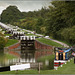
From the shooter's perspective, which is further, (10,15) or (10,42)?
(10,15)

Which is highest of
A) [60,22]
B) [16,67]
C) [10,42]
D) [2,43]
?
[60,22]

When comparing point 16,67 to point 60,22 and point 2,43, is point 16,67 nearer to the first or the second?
point 2,43

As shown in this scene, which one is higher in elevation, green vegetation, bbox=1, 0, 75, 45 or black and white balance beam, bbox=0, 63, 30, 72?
green vegetation, bbox=1, 0, 75, 45

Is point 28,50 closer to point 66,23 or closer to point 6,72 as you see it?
point 66,23

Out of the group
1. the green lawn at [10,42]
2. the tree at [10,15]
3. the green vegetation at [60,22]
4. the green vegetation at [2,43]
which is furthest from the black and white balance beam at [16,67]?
the tree at [10,15]

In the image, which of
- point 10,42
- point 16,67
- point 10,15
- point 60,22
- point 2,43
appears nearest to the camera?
point 16,67

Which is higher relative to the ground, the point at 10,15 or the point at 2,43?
the point at 10,15

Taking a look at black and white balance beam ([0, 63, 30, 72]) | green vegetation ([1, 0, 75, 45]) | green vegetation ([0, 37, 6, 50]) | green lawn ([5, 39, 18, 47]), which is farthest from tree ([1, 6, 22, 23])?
black and white balance beam ([0, 63, 30, 72])

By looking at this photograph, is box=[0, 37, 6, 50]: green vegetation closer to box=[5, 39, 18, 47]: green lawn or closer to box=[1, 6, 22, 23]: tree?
box=[5, 39, 18, 47]: green lawn

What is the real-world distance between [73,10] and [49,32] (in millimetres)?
19240

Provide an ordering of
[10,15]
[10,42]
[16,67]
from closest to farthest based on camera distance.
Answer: [16,67] < [10,42] < [10,15]

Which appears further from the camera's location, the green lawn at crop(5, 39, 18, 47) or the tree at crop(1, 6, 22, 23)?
the tree at crop(1, 6, 22, 23)

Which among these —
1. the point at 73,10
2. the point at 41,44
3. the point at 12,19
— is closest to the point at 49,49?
the point at 41,44

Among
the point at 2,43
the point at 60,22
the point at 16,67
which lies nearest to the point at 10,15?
the point at 60,22
